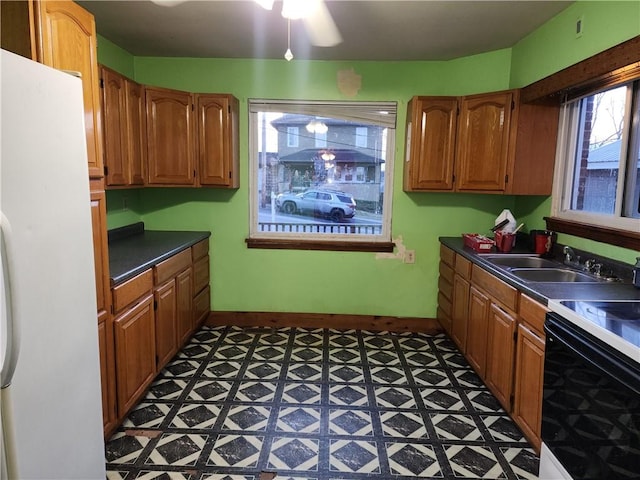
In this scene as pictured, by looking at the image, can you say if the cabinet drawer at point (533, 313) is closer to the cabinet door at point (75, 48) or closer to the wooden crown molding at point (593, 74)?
the wooden crown molding at point (593, 74)

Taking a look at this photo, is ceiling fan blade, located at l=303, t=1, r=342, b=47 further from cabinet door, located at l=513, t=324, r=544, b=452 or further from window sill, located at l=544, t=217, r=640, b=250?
cabinet door, located at l=513, t=324, r=544, b=452

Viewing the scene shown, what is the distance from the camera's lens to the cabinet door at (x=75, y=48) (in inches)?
65.1

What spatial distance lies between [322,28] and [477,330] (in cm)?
232

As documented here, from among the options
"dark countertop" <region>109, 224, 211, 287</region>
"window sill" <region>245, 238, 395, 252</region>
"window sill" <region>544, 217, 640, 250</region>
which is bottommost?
"window sill" <region>245, 238, 395, 252</region>

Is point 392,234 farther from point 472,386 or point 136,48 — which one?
point 136,48

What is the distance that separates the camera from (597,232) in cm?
248

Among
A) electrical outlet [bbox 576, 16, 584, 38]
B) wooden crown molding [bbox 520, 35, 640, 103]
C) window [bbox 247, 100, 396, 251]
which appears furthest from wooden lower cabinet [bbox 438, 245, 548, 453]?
electrical outlet [bbox 576, 16, 584, 38]

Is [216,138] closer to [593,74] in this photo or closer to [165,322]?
[165,322]

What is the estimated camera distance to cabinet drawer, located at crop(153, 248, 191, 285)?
2703mm

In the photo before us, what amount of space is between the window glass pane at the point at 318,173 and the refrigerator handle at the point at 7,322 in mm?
2851

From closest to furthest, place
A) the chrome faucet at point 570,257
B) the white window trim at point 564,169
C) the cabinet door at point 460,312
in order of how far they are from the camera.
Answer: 1. the chrome faucet at point 570,257
2. the white window trim at point 564,169
3. the cabinet door at point 460,312

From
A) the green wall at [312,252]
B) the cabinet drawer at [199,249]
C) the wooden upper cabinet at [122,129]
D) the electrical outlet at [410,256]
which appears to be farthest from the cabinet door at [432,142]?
the wooden upper cabinet at [122,129]

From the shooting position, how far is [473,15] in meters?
2.69

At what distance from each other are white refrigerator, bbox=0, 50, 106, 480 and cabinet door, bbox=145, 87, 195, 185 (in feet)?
6.22
